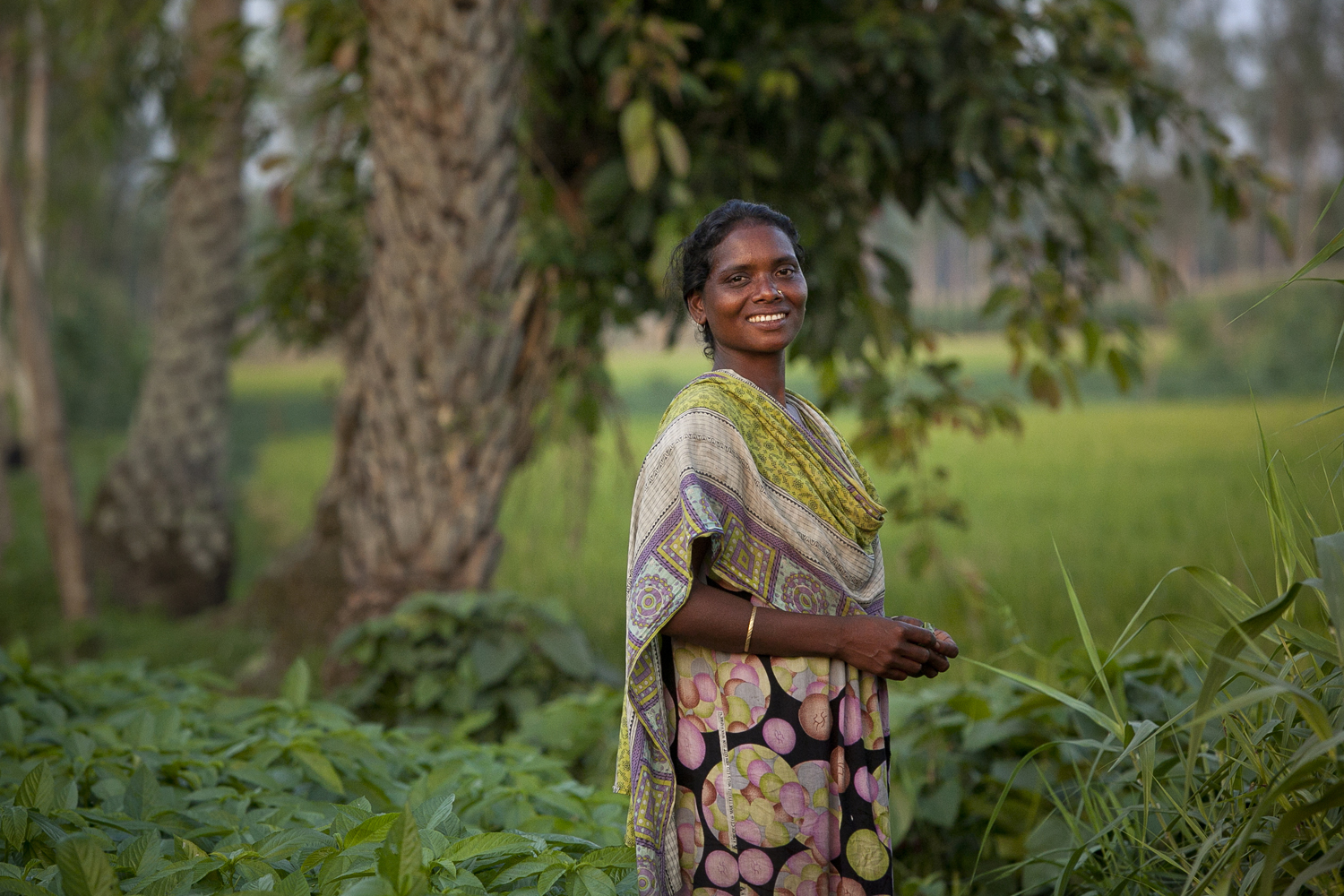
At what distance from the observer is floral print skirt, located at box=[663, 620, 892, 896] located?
1372 millimetres

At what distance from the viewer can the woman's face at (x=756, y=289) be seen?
1.45 metres

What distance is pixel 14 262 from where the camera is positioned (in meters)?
4.57

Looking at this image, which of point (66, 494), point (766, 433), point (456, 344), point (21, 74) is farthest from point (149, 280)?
point (766, 433)

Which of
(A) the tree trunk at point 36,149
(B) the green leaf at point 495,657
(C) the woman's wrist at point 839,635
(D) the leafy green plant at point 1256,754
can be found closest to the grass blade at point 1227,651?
(D) the leafy green plant at point 1256,754

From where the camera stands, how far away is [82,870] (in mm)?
1154

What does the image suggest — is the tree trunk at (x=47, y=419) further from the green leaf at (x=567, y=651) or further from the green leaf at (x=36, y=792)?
the green leaf at (x=36, y=792)

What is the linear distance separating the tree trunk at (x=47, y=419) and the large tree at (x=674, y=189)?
2.03 metres

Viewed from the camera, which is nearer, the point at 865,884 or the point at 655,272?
the point at 865,884

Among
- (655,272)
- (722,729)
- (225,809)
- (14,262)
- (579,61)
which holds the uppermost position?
(579,61)

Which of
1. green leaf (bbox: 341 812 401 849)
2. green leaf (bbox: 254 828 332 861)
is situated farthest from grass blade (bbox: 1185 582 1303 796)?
green leaf (bbox: 254 828 332 861)

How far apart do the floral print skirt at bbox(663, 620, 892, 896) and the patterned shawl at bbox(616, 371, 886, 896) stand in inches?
1.7

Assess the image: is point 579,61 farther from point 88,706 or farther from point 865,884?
point 865,884

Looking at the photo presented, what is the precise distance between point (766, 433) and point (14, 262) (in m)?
4.46

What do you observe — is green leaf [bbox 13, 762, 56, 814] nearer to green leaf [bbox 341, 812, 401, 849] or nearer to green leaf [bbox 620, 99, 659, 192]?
green leaf [bbox 341, 812, 401, 849]
